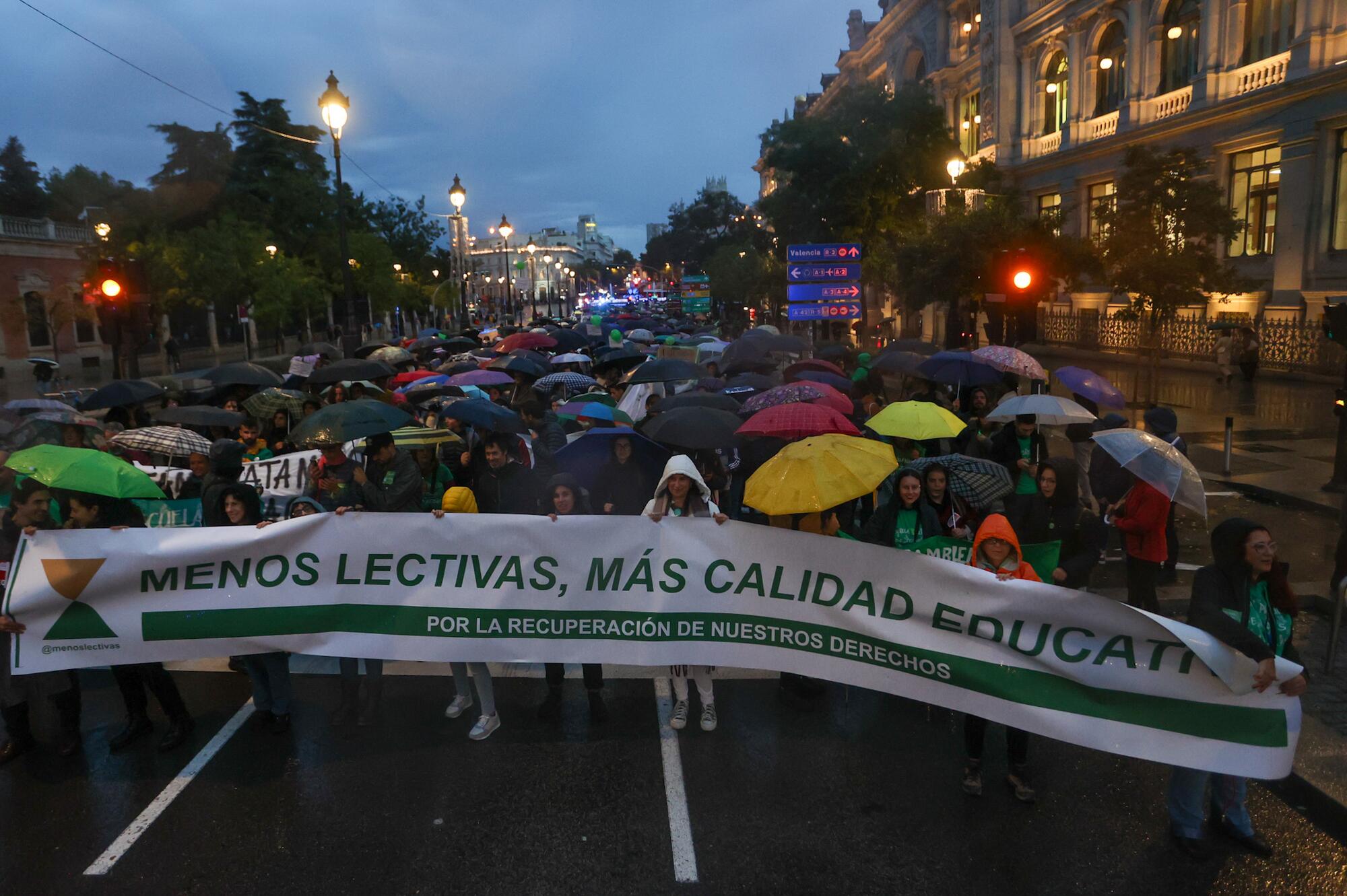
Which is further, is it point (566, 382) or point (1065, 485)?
point (566, 382)

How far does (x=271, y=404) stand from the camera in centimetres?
1207

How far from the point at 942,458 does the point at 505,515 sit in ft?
10.4

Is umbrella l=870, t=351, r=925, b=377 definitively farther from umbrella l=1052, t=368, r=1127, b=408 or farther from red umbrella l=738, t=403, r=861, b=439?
red umbrella l=738, t=403, r=861, b=439

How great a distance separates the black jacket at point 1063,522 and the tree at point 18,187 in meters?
72.9

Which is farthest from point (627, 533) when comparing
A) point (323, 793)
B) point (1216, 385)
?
point (1216, 385)

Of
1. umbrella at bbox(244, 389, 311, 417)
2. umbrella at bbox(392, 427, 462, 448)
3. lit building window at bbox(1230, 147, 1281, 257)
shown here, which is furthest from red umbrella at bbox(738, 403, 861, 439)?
lit building window at bbox(1230, 147, 1281, 257)

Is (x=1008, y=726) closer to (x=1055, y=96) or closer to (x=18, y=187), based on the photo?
(x=1055, y=96)

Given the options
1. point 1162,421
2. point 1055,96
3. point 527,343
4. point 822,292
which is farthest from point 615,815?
point 1055,96

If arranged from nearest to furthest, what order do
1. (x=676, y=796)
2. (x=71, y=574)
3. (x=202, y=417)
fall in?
1. (x=676, y=796)
2. (x=71, y=574)
3. (x=202, y=417)

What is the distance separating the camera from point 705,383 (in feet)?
47.1

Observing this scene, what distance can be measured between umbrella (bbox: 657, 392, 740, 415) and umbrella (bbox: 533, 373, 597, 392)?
13.4ft

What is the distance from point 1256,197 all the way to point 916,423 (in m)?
28.0

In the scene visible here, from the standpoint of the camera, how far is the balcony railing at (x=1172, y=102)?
33250 millimetres

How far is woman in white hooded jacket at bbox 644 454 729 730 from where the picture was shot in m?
6.20
